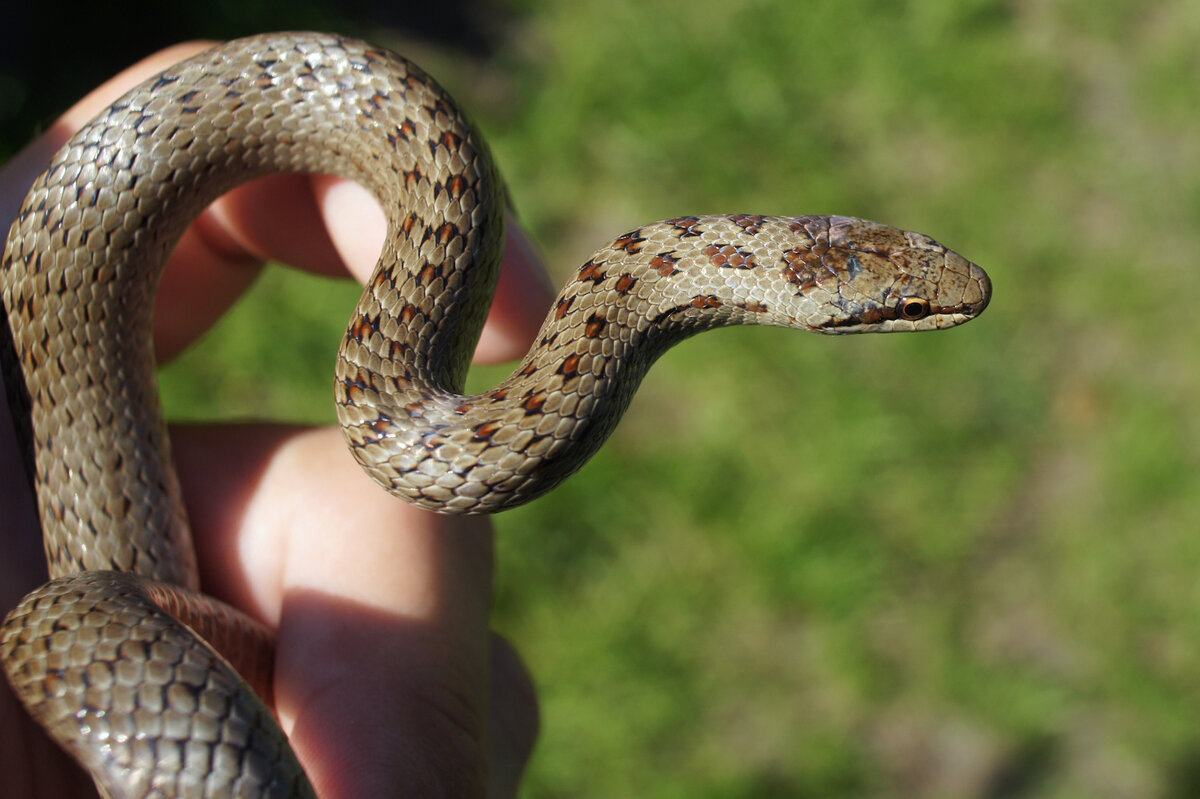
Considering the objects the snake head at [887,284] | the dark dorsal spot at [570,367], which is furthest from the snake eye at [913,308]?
the dark dorsal spot at [570,367]

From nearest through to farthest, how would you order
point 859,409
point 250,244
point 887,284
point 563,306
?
1. point 563,306
2. point 887,284
3. point 250,244
4. point 859,409

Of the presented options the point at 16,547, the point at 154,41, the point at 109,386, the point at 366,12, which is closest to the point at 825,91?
the point at 366,12

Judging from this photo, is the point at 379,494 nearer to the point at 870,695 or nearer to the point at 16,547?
the point at 16,547

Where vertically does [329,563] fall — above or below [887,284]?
below

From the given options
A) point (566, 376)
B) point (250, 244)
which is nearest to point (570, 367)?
point (566, 376)

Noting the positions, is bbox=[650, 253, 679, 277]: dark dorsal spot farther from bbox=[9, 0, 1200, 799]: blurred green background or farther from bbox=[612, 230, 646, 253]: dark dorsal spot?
bbox=[9, 0, 1200, 799]: blurred green background

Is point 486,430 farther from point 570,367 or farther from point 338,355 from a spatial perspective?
point 338,355

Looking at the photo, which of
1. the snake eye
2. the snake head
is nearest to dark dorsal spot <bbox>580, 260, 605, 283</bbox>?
the snake head

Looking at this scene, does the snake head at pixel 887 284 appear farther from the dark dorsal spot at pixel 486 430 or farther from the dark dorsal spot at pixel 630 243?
the dark dorsal spot at pixel 486 430
